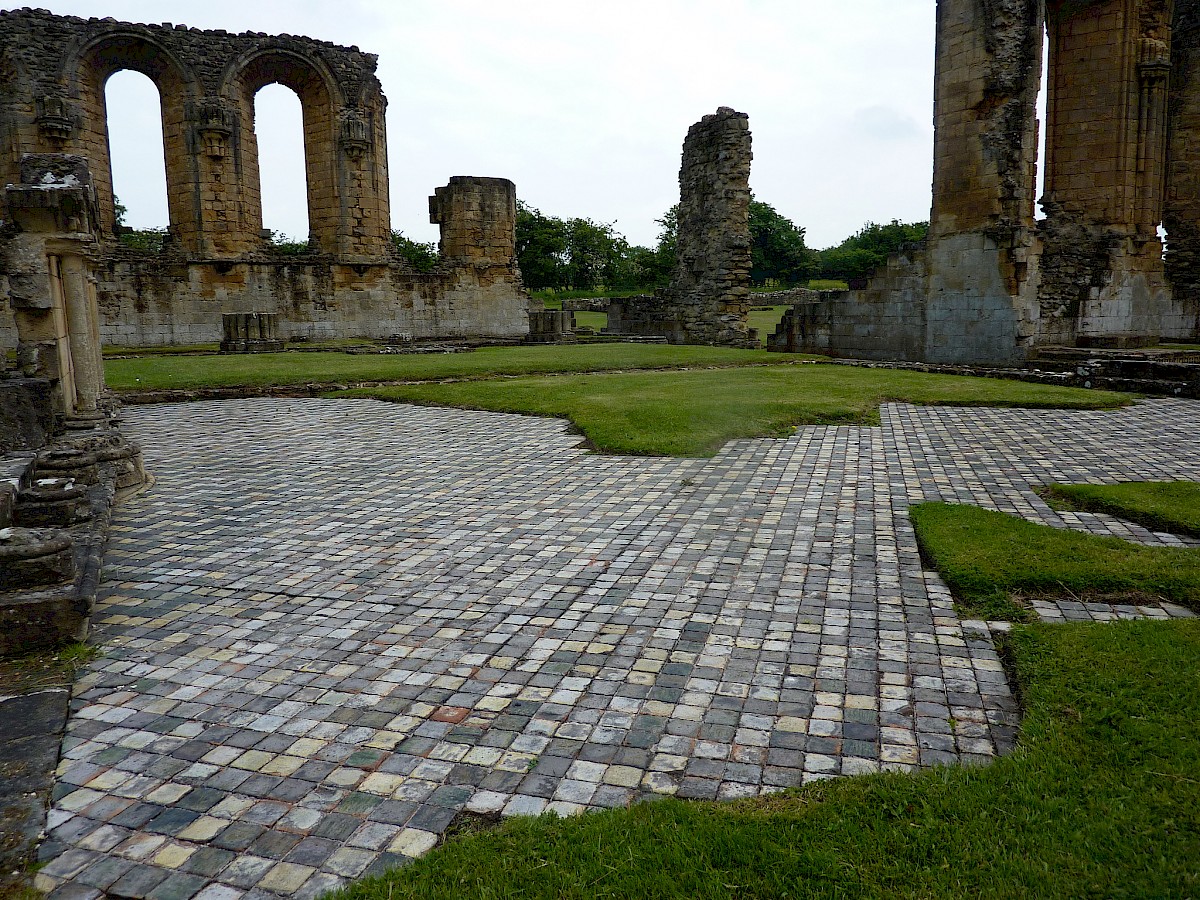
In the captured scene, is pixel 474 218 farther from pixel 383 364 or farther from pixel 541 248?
pixel 541 248

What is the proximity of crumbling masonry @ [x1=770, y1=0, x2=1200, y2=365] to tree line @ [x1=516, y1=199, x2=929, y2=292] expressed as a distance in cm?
3352

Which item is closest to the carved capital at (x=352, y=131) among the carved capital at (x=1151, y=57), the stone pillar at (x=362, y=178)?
the stone pillar at (x=362, y=178)

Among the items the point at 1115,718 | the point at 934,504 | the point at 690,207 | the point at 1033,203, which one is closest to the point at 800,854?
the point at 1115,718

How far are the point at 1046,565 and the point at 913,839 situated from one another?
2.76 meters

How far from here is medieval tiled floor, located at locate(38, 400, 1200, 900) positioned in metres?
2.74

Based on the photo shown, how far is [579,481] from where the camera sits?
7.44 meters

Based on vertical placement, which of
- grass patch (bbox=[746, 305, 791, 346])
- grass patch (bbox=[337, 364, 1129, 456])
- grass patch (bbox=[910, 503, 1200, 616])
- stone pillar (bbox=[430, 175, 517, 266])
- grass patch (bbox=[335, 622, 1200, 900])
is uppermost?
stone pillar (bbox=[430, 175, 517, 266])

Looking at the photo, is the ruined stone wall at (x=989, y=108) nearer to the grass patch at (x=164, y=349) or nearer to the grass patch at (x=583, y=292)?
the grass patch at (x=164, y=349)

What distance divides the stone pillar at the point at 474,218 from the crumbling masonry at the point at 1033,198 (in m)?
14.5

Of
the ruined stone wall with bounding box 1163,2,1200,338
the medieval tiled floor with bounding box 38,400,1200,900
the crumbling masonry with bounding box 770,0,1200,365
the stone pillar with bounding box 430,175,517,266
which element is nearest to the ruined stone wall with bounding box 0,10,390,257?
the stone pillar with bounding box 430,175,517,266

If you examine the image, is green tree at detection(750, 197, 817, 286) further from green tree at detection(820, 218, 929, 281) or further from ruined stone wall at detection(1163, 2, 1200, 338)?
ruined stone wall at detection(1163, 2, 1200, 338)

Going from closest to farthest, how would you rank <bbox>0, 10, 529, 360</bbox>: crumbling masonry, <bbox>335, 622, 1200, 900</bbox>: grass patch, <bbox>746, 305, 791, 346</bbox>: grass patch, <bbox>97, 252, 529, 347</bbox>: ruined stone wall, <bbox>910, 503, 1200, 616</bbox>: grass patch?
1. <bbox>335, 622, 1200, 900</bbox>: grass patch
2. <bbox>910, 503, 1200, 616</bbox>: grass patch
3. <bbox>0, 10, 529, 360</bbox>: crumbling masonry
4. <bbox>97, 252, 529, 347</bbox>: ruined stone wall
5. <bbox>746, 305, 791, 346</bbox>: grass patch

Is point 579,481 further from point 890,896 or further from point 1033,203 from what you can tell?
point 1033,203

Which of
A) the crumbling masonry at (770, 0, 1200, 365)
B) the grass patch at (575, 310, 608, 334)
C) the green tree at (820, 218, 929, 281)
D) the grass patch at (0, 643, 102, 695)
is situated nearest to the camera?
the grass patch at (0, 643, 102, 695)
